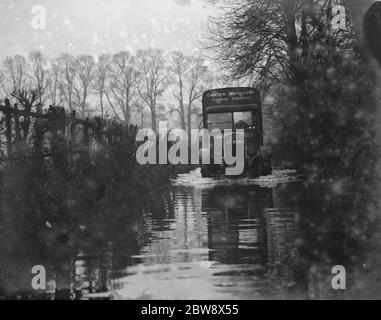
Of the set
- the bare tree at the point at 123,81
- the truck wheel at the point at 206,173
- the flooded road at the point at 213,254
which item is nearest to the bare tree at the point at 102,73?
the bare tree at the point at 123,81

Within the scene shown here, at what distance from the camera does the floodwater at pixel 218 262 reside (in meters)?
6.04

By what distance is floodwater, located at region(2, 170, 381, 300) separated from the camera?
6.04m

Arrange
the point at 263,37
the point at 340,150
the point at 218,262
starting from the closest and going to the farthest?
the point at 218,262, the point at 340,150, the point at 263,37

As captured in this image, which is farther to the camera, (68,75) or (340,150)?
(68,75)

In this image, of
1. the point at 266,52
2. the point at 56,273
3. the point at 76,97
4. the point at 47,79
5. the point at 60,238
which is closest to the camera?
the point at 56,273

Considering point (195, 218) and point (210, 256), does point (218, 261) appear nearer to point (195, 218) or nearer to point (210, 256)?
point (210, 256)

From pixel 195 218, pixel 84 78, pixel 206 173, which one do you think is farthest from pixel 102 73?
pixel 195 218

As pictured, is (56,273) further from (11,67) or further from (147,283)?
(11,67)

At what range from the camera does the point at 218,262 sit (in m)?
7.54

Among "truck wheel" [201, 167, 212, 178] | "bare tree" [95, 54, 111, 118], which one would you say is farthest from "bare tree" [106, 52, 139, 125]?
"truck wheel" [201, 167, 212, 178]

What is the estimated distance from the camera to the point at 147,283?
A: 6484 mm

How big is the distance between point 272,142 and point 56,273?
28797 mm

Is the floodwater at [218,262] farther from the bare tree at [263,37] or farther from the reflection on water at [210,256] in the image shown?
the bare tree at [263,37]

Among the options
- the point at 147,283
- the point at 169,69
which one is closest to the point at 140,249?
the point at 147,283
